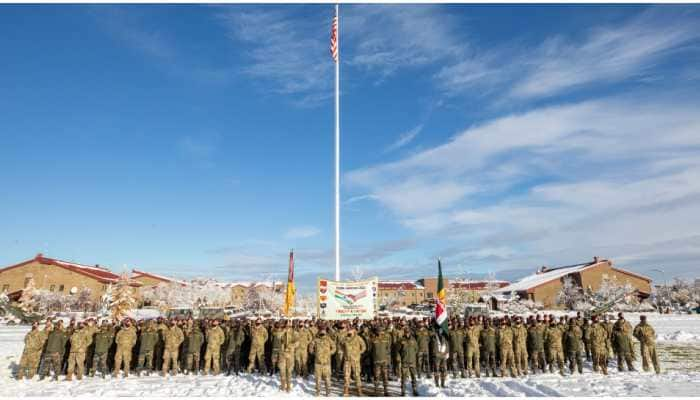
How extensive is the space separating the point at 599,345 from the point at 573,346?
37.4 inches

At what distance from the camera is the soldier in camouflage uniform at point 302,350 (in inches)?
566

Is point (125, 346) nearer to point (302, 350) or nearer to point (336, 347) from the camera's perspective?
point (302, 350)

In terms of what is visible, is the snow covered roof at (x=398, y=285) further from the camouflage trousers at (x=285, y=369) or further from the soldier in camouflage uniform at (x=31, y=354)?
the camouflage trousers at (x=285, y=369)

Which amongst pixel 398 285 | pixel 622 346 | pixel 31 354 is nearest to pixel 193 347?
pixel 31 354

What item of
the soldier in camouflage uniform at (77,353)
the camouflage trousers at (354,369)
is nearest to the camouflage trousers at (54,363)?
the soldier in camouflage uniform at (77,353)

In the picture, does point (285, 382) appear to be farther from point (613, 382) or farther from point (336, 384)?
point (613, 382)

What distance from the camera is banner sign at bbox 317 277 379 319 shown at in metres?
20.0

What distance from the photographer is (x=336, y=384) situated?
1378 cm

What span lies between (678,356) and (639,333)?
6856mm

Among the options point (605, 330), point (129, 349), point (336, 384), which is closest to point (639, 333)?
point (605, 330)

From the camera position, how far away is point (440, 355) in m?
13.4

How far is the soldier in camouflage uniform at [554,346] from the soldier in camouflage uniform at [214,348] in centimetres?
1128

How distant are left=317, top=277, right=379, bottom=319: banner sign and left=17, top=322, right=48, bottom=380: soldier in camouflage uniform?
10.4m

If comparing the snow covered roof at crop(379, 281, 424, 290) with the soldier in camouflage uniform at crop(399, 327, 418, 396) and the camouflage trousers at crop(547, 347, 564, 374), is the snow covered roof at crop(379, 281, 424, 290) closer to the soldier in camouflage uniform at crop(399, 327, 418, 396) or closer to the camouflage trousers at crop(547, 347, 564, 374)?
the camouflage trousers at crop(547, 347, 564, 374)
